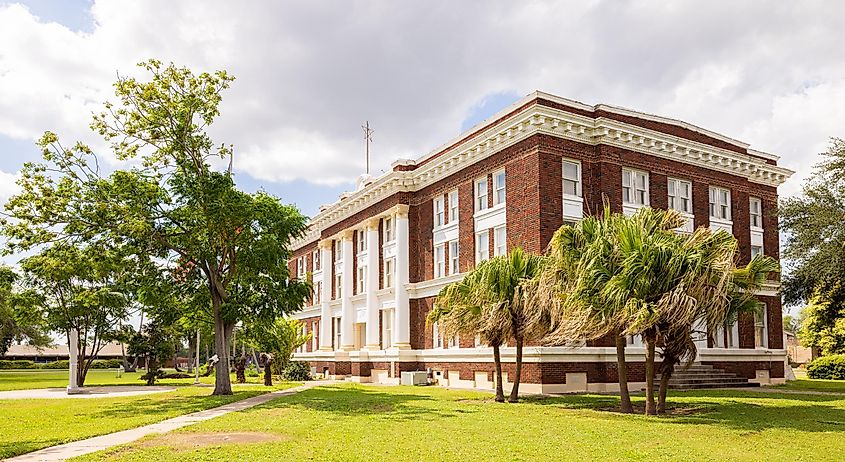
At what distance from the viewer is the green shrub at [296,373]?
46688 millimetres

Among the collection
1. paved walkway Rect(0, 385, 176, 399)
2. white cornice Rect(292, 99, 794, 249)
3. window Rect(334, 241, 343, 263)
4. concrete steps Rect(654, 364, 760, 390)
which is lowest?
paved walkway Rect(0, 385, 176, 399)

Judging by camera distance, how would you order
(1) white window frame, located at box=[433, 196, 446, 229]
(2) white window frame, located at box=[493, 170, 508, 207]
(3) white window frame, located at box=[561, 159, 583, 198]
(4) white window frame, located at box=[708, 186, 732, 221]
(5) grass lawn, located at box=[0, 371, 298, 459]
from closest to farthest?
(5) grass lawn, located at box=[0, 371, 298, 459], (3) white window frame, located at box=[561, 159, 583, 198], (2) white window frame, located at box=[493, 170, 508, 207], (4) white window frame, located at box=[708, 186, 732, 221], (1) white window frame, located at box=[433, 196, 446, 229]

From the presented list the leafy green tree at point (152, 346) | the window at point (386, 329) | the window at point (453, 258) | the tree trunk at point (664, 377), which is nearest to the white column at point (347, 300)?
the window at point (386, 329)

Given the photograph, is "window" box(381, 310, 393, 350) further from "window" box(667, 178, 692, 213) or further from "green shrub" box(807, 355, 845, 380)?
"green shrub" box(807, 355, 845, 380)

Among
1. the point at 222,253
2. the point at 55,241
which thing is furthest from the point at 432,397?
the point at 55,241

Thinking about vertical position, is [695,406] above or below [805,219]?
below

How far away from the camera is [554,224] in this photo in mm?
29391

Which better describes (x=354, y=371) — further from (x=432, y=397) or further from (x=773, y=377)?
(x=773, y=377)

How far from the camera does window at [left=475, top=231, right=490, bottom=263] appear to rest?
1307 inches

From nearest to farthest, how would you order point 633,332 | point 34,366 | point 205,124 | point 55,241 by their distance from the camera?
point 633,332
point 55,241
point 205,124
point 34,366

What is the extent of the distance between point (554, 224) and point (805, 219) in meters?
14.5

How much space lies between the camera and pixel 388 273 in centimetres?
4172

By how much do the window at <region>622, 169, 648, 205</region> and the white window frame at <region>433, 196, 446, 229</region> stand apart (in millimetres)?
8893

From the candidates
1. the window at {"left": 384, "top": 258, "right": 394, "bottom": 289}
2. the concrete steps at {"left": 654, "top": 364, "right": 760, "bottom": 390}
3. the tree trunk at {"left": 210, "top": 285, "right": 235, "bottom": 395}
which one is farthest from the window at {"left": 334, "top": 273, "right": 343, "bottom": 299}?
the concrete steps at {"left": 654, "top": 364, "right": 760, "bottom": 390}
